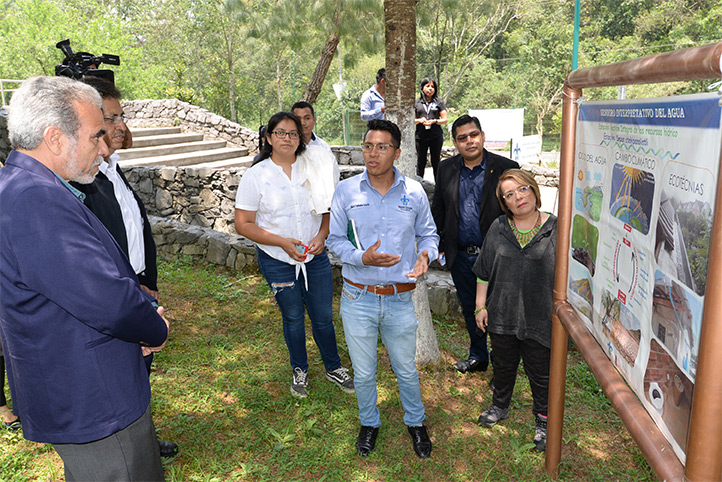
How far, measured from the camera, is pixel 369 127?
118 inches

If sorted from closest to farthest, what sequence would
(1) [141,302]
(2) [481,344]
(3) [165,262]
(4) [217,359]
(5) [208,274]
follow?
(1) [141,302], (2) [481,344], (4) [217,359], (5) [208,274], (3) [165,262]

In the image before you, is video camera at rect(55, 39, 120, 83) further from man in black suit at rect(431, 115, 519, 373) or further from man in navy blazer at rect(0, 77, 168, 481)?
man in black suit at rect(431, 115, 519, 373)

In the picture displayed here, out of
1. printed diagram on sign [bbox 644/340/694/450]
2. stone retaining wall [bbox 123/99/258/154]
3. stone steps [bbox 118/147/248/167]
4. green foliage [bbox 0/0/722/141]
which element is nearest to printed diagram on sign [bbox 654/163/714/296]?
printed diagram on sign [bbox 644/340/694/450]

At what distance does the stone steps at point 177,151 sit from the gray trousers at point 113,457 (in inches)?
423

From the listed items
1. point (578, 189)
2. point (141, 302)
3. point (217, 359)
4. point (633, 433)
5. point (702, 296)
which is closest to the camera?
point (702, 296)

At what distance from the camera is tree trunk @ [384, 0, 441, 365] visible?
153 inches

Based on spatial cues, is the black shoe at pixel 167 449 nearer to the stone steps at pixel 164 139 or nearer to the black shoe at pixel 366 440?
the black shoe at pixel 366 440

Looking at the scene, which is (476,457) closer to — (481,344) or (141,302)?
(481,344)

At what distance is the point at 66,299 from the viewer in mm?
1604

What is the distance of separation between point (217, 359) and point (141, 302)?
2813mm

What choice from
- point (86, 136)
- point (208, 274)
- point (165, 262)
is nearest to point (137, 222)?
point (86, 136)

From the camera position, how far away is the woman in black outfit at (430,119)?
8.15m

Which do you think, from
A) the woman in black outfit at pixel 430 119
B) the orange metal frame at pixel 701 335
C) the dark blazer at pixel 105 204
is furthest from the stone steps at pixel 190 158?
the orange metal frame at pixel 701 335

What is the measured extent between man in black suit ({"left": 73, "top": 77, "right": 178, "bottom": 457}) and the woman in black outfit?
544 cm
